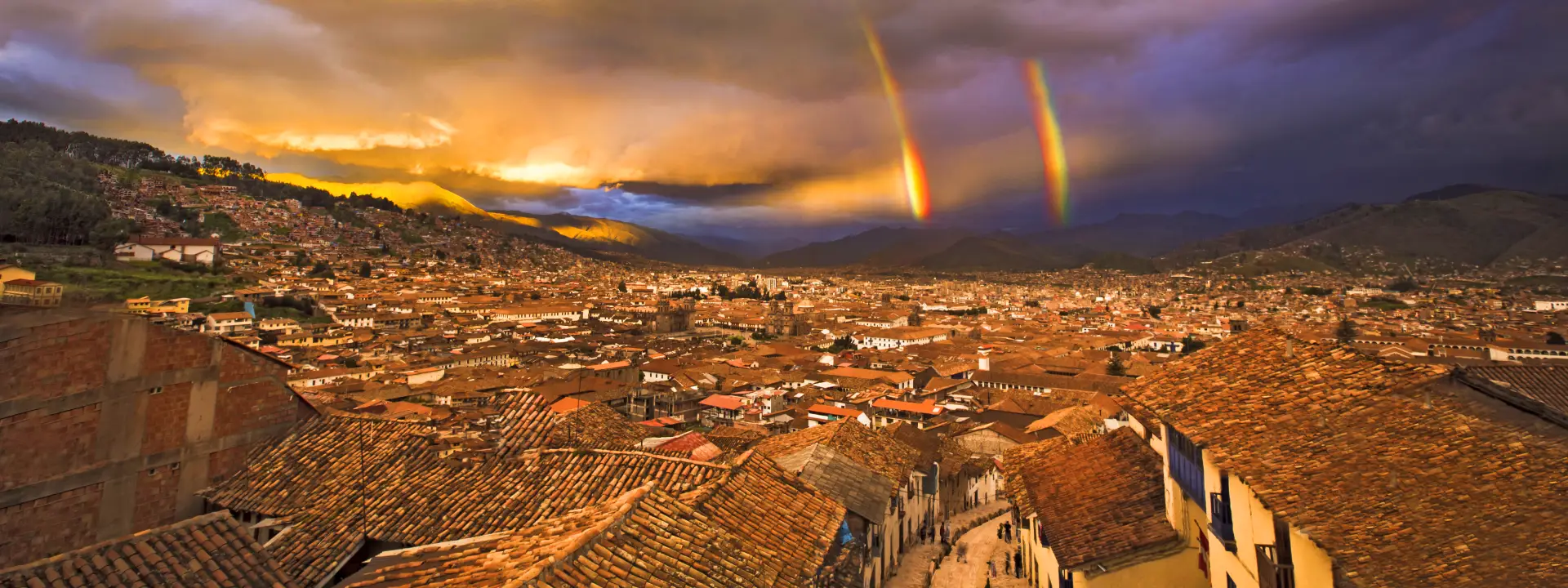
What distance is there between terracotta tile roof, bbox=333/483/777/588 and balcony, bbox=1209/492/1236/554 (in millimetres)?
3928

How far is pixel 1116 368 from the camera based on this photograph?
54.3 meters

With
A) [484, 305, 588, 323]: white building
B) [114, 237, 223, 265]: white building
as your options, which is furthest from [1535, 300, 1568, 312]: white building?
[114, 237, 223, 265]: white building

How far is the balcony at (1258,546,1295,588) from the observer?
16.3ft

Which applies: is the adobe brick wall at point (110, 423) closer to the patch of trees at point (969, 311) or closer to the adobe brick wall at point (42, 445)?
the adobe brick wall at point (42, 445)

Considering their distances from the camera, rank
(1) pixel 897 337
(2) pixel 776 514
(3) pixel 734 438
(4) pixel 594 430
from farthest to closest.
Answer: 1. (1) pixel 897 337
2. (3) pixel 734 438
3. (4) pixel 594 430
4. (2) pixel 776 514

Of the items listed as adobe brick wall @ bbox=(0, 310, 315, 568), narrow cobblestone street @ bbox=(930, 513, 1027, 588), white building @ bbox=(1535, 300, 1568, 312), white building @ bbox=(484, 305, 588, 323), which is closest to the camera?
adobe brick wall @ bbox=(0, 310, 315, 568)

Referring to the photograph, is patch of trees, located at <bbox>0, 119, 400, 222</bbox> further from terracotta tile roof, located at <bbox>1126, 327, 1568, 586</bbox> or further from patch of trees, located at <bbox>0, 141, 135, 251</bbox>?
terracotta tile roof, located at <bbox>1126, 327, 1568, 586</bbox>

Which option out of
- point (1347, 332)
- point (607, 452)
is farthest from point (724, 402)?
point (1347, 332)

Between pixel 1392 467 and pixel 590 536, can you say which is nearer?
pixel 1392 467

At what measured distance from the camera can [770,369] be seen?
53812mm

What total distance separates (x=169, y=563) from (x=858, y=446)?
493 inches

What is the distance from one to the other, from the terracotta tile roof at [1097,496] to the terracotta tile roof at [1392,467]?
197 cm

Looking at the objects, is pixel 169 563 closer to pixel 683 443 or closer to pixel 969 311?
pixel 683 443

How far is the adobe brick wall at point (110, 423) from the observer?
19.0 ft
